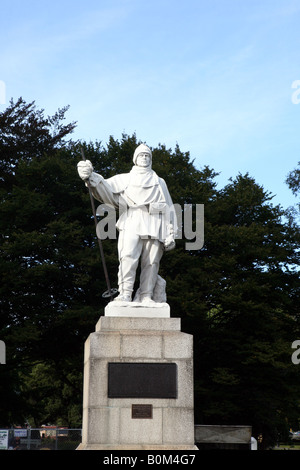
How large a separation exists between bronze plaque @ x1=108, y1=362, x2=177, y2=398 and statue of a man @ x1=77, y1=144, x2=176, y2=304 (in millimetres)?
1139

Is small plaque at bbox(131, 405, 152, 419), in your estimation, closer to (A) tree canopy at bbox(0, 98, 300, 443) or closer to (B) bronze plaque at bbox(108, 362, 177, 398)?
(B) bronze plaque at bbox(108, 362, 177, 398)

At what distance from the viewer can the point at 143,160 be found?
34.1 ft

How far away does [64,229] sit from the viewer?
76.2 ft

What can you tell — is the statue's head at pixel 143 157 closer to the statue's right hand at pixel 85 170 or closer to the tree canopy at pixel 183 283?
the statue's right hand at pixel 85 170

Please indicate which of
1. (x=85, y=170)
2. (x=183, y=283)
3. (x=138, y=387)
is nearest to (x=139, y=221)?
(x=85, y=170)

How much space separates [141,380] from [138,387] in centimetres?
11

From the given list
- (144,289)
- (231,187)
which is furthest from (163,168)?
(144,289)

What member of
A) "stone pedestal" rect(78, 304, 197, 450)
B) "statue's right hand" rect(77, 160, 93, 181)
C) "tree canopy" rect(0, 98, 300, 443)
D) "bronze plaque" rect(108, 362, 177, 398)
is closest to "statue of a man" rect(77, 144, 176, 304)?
"statue's right hand" rect(77, 160, 93, 181)

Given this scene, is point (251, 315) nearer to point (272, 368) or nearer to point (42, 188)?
point (272, 368)

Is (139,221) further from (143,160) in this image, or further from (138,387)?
(138,387)

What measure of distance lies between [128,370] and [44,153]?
17907 millimetres

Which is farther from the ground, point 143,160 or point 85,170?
point 143,160

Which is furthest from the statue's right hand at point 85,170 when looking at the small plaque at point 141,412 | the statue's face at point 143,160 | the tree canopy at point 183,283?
the tree canopy at point 183,283
